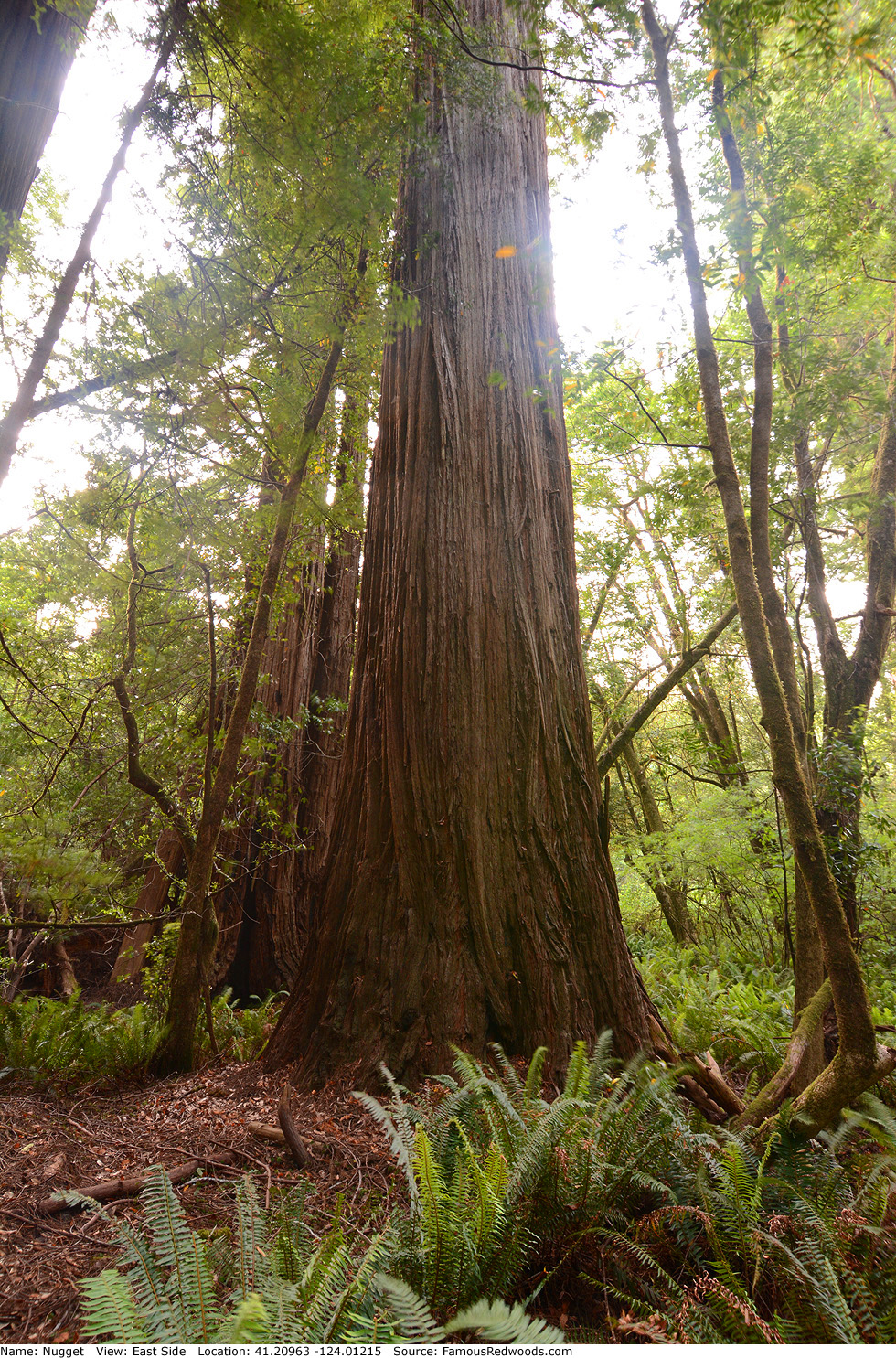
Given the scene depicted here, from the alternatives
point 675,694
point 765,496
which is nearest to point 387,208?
point 765,496

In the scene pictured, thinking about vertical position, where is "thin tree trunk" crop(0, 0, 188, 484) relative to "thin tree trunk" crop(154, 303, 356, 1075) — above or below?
above

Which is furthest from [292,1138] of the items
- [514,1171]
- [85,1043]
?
[85,1043]

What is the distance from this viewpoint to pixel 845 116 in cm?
536

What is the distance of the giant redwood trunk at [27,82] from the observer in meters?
2.74

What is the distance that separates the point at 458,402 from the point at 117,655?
297 centimetres

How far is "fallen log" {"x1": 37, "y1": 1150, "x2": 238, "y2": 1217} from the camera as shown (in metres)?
1.73

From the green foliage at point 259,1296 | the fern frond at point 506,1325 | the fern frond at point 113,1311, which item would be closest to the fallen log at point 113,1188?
the green foliage at point 259,1296

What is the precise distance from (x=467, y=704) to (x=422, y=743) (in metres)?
0.28

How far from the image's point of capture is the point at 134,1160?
207cm

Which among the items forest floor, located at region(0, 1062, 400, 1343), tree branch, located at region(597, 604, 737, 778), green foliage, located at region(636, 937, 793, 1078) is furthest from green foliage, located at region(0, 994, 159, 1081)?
tree branch, located at region(597, 604, 737, 778)

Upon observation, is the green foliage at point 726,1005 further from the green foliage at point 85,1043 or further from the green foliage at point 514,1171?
the green foliage at point 85,1043

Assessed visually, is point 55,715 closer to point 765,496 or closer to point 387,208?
point 387,208

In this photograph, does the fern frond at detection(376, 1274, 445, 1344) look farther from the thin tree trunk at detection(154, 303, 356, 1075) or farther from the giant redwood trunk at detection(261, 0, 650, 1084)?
the thin tree trunk at detection(154, 303, 356, 1075)

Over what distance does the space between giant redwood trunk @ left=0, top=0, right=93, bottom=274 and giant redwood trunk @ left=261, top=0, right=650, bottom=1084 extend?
69.5 inches
